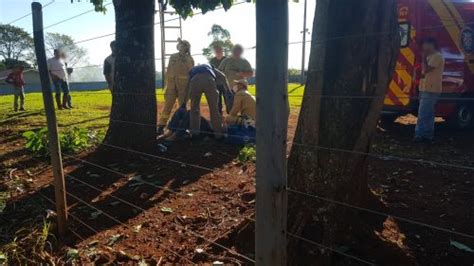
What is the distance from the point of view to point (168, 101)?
27.2 feet

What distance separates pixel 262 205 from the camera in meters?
2.00

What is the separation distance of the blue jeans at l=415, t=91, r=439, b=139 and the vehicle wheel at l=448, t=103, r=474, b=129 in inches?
54.7

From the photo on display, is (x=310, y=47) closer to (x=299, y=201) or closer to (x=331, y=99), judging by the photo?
(x=331, y=99)

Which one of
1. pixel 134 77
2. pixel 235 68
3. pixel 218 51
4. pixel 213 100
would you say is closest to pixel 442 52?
pixel 235 68

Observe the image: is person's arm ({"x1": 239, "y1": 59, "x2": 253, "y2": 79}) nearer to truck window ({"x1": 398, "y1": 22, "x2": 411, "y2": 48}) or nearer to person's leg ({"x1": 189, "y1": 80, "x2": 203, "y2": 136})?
person's leg ({"x1": 189, "y1": 80, "x2": 203, "y2": 136})

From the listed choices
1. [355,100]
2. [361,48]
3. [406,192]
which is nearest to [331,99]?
[355,100]

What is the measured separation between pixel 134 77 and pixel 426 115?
466 cm

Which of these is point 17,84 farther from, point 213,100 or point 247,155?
point 247,155

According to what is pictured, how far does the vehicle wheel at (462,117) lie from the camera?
870 centimetres

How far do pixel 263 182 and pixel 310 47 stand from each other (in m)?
1.42

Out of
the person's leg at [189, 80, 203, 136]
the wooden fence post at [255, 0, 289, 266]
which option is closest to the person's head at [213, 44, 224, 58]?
the person's leg at [189, 80, 203, 136]

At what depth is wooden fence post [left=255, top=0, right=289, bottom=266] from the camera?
5.95ft

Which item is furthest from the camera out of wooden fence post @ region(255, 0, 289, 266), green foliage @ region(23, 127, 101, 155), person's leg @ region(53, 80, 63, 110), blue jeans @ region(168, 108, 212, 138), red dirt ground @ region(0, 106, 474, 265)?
person's leg @ region(53, 80, 63, 110)

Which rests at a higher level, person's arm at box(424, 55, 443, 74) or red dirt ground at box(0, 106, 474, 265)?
person's arm at box(424, 55, 443, 74)
